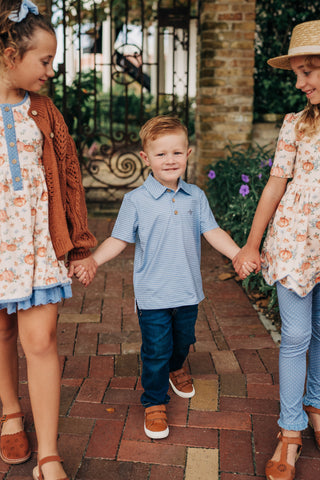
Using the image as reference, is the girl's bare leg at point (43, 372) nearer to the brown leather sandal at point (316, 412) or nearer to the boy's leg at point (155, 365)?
the boy's leg at point (155, 365)

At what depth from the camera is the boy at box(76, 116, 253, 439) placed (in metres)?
2.17

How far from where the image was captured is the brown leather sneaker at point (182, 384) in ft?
8.46

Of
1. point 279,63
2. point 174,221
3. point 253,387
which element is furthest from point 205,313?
point 279,63

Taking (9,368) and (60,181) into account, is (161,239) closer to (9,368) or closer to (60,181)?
(60,181)

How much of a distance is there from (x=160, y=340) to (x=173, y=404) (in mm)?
453

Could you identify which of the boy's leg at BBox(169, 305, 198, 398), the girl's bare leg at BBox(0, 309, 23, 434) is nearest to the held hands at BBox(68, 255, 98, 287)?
the girl's bare leg at BBox(0, 309, 23, 434)

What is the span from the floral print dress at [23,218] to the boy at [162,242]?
25 cm

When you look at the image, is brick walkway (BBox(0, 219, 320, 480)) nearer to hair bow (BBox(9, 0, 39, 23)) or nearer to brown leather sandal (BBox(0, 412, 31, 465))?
brown leather sandal (BBox(0, 412, 31, 465))

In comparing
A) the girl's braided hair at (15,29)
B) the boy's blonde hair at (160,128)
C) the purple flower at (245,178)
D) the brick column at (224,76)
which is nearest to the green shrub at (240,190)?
the purple flower at (245,178)

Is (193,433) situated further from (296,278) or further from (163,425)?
(296,278)

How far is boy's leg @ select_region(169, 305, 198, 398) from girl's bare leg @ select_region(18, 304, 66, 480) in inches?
22.1

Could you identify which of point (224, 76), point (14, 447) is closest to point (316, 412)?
point (14, 447)

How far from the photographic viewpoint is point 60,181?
1.98m

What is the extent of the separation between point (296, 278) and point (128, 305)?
192cm
